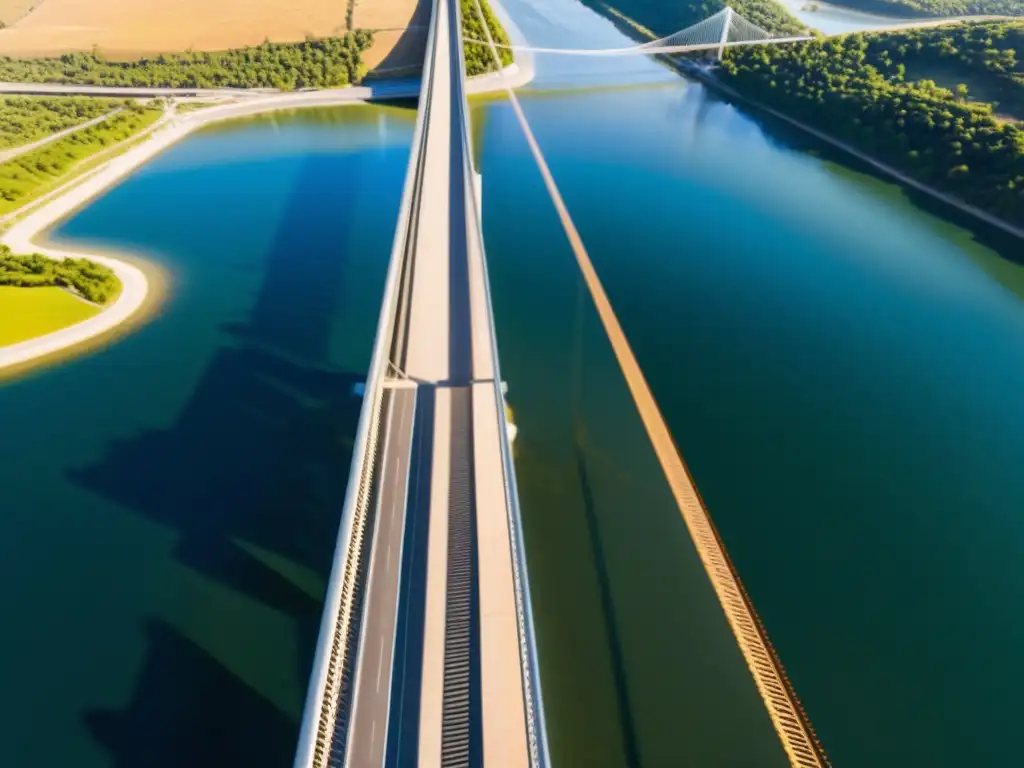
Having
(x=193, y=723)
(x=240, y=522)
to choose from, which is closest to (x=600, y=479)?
(x=240, y=522)

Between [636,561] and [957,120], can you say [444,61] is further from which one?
[636,561]

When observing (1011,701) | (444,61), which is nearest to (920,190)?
(1011,701)

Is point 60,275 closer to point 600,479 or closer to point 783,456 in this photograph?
point 600,479

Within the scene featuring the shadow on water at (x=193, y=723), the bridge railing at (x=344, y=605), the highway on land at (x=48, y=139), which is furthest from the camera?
the highway on land at (x=48, y=139)

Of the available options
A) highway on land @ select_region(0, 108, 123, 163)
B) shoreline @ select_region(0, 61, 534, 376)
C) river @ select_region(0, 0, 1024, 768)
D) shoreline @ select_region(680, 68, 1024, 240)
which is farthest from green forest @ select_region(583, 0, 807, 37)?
highway on land @ select_region(0, 108, 123, 163)

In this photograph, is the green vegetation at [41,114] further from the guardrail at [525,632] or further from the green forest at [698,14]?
the green forest at [698,14]

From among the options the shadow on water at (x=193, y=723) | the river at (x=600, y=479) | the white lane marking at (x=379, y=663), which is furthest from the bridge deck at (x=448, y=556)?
the shadow on water at (x=193, y=723)
